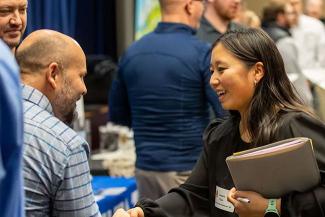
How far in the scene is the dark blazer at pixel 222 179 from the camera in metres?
1.97

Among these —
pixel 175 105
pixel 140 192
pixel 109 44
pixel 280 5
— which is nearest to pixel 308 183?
pixel 175 105

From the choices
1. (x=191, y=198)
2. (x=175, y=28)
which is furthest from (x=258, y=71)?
(x=175, y=28)

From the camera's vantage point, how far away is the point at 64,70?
1.92m

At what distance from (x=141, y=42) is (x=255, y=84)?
147cm

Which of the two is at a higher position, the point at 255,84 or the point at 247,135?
the point at 255,84

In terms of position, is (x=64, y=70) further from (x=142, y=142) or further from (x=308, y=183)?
(x=142, y=142)

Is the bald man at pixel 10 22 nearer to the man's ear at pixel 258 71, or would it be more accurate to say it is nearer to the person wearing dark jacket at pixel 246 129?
the person wearing dark jacket at pixel 246 129

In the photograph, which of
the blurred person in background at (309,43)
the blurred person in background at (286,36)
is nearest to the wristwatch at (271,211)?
the blurred person in background at (286,36)

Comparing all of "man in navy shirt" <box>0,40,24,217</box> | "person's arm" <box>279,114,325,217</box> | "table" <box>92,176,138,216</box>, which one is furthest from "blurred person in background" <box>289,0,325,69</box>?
"man in navy shirt" <box>0,40,24,217</box>

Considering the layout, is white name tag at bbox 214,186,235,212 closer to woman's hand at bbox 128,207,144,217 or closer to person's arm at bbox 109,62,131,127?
woman's hand at bbox 128,207,144,217

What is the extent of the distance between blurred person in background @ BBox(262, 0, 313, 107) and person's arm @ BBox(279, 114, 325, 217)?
95.1 inches

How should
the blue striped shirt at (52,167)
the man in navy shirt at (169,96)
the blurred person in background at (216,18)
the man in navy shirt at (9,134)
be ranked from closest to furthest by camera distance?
1. the man in navy shirt at (9,134)
2. the blue striped shirt at (52,167)
3. the man in navy shirt at (169,96)
4. the blurred person in background at (216,18)

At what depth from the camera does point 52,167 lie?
176cm

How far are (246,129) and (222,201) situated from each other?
0.23 m
